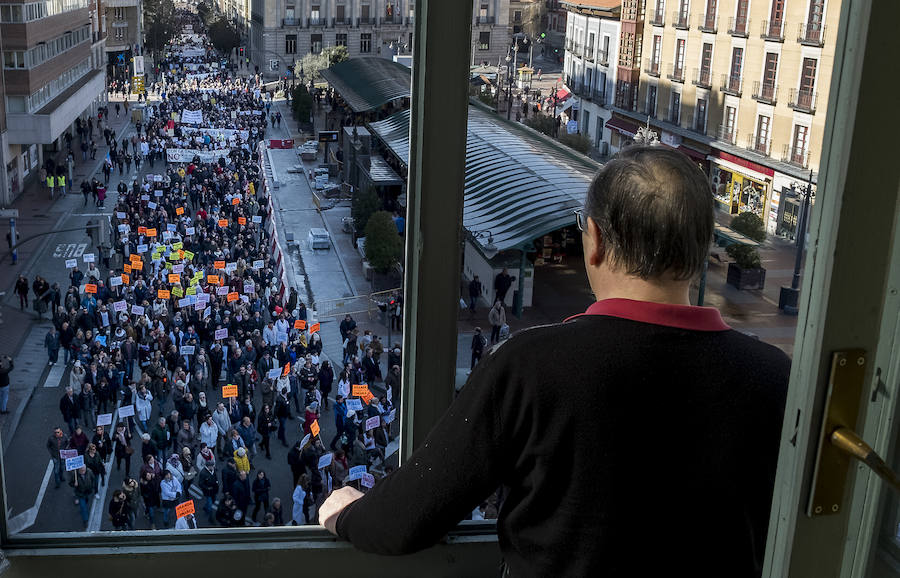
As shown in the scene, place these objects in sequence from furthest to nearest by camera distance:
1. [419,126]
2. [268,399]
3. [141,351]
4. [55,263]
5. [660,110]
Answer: [660,110] → [55,263] → [141,351] → [268,399] → [419,126]

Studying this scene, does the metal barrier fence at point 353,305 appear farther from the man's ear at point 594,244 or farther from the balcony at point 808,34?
the man's ear at point 594,244

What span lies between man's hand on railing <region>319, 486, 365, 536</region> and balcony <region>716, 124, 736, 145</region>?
24682 mm

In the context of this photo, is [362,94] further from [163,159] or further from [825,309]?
[825,309]

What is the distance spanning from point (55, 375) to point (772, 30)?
19.2 meters

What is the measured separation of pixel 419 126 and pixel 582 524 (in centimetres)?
97

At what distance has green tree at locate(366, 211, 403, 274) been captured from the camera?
66.9 ft

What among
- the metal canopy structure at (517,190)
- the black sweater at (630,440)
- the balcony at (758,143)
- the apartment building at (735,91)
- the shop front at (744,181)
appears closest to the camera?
the black sweater at (630,440)

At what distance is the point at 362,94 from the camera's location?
38.6 meters

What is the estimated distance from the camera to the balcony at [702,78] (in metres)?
26.5

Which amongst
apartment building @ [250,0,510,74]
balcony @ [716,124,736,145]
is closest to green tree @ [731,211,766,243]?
balcony @ [716,124,736,145]

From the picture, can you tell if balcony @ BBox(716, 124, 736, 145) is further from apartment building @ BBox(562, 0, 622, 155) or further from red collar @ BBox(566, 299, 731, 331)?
red collar @ BBox(566, 299, 731, 331)

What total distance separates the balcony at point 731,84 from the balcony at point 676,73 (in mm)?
2082

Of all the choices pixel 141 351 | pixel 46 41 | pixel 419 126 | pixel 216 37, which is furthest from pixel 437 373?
pixel 216 37

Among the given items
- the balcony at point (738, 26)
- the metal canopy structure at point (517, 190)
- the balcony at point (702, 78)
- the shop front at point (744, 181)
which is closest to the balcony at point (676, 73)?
the balcony at point (702, 78)
